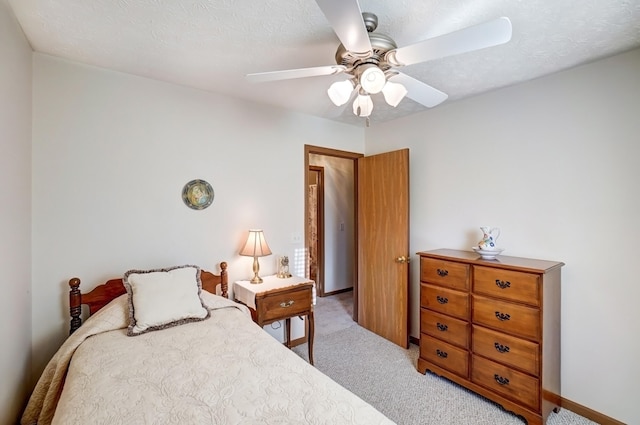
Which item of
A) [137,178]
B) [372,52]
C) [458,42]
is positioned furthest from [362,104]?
[137,178]

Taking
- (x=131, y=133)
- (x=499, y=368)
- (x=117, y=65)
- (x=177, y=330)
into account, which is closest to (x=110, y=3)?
(x=117, y=65)

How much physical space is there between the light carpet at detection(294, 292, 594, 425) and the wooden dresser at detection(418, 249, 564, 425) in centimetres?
9

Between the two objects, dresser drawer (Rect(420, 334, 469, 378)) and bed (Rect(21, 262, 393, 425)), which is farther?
dresser drawer (Rect(420, 334, 469, 378))

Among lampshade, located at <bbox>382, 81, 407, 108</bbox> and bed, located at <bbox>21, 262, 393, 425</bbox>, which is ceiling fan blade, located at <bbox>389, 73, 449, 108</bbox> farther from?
bed, located at <bbox>21, 262, 393, 425</bbox>

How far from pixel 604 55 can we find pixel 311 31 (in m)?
1.95

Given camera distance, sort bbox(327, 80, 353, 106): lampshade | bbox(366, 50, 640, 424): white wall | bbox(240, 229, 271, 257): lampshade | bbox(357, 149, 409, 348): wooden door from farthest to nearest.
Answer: bbox(357, 149, 409, 348): wooden door
bbox(240, 229, 271, 257): lampshade
bbox(366, 50, 640, 424): white wall
bbox(327, 80, 353, 106): lampshade

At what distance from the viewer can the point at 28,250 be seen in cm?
189

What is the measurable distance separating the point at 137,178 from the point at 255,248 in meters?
1.08

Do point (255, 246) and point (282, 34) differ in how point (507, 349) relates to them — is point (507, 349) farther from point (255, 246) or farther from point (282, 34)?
point (282, 34)

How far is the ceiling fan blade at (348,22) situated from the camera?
104cm

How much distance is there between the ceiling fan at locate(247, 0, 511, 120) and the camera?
1116 mm

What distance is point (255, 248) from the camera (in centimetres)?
265

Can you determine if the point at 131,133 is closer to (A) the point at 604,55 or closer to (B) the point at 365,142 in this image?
(B) the point at 365,142

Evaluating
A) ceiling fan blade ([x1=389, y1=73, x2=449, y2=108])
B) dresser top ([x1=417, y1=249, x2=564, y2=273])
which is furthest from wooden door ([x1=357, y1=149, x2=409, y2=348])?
ceiling fan blade ([x1=389, y1=73, x2=449, y2=108])
